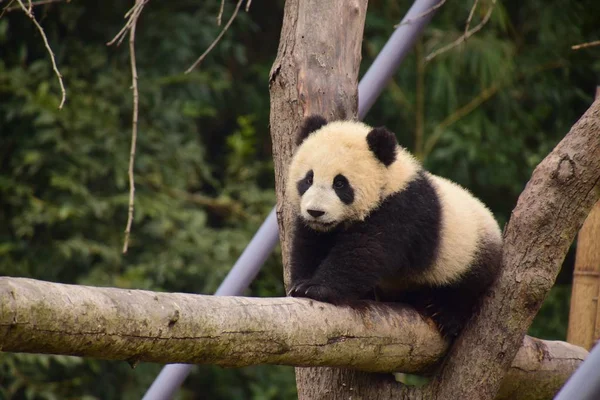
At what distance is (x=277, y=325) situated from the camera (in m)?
2.51

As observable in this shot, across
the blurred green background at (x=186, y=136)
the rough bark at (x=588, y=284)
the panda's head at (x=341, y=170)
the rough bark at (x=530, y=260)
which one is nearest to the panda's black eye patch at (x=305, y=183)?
the panda's head at (x=341, y=170)

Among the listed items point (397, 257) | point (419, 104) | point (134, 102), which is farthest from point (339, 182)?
point (419, 104)

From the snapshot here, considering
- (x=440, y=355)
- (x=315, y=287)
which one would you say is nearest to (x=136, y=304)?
(x=315, y=287)

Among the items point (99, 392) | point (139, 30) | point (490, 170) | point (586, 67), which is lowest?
point (99, 392)

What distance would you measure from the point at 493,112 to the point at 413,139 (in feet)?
2.64

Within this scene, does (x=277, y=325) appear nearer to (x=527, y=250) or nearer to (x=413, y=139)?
(x=527, y=250)

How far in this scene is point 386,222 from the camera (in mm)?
3158

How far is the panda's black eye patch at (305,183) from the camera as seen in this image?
3260 mm

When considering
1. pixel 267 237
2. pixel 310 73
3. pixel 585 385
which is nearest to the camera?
pixel 585 385

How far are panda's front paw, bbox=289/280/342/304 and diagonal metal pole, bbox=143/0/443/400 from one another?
84 centimetres

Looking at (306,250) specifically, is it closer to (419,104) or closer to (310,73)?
(310,73)

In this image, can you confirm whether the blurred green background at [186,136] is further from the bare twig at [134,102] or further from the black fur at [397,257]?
the bare twig at [134,102]

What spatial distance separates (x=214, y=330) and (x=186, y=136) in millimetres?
4881

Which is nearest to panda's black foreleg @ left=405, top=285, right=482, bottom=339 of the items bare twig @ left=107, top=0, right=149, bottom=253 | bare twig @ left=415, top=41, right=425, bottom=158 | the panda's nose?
the panda's nose
